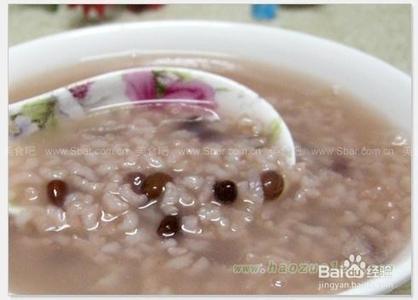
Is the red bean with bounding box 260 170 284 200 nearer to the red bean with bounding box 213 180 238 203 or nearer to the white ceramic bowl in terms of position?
the red bean with bounding box 213 180 238 203

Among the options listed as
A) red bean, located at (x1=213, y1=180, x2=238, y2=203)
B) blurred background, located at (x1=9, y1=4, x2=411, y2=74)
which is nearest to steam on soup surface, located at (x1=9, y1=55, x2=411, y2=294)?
red bean, located at (x1=213, y1=180, x2=238, y2=203)

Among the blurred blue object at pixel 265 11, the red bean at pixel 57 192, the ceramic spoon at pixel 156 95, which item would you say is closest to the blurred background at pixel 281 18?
the blurred blue object at pixel 265 11

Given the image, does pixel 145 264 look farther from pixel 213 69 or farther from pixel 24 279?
pixel 213 69

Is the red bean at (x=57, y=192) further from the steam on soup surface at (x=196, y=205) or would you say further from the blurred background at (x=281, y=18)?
the blurred background at (x=281, y=18)

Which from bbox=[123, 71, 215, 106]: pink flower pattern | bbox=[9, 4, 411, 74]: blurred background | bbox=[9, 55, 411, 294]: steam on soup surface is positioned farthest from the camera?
bbox=[123, 71, 215, 106]: pink flower pattern

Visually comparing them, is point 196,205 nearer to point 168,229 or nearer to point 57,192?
point 168,229

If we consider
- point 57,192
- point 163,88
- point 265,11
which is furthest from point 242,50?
point 57,192
